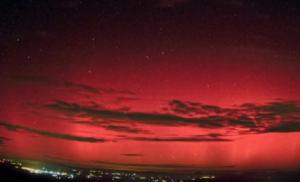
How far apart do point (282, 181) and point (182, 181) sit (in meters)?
34.3

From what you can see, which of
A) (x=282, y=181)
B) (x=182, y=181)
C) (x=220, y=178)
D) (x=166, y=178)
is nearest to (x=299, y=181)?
(x=282, y=181)

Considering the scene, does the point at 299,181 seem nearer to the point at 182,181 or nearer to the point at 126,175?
the point at 182,181

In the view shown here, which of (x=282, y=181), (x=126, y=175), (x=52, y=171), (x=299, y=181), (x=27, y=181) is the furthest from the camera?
(x=126, y=175)

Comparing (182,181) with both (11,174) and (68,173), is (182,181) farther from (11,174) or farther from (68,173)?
(11,174)

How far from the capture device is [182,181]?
110 m

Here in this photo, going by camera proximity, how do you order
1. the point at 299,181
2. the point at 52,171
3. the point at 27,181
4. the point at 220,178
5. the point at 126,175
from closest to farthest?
the point at 27,181
the point at 299,181
the point at 220,178
the point at 52,171
the point at 126,175

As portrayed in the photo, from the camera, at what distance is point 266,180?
300 feet

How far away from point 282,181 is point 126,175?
218 feet

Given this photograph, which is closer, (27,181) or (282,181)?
(27,181)

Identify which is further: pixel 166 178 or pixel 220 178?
pixel 166 178

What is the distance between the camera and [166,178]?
12850 cm

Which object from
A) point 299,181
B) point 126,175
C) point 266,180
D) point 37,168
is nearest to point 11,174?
point 37,168

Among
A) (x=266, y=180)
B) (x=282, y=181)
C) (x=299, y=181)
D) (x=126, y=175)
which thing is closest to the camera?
(x=299, y=181)

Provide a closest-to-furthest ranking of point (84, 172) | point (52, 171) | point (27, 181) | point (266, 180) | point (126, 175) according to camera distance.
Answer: point (27, 181) → point (266, 180) → point (52, 171) → point (84, 172) → point (126, 175)
